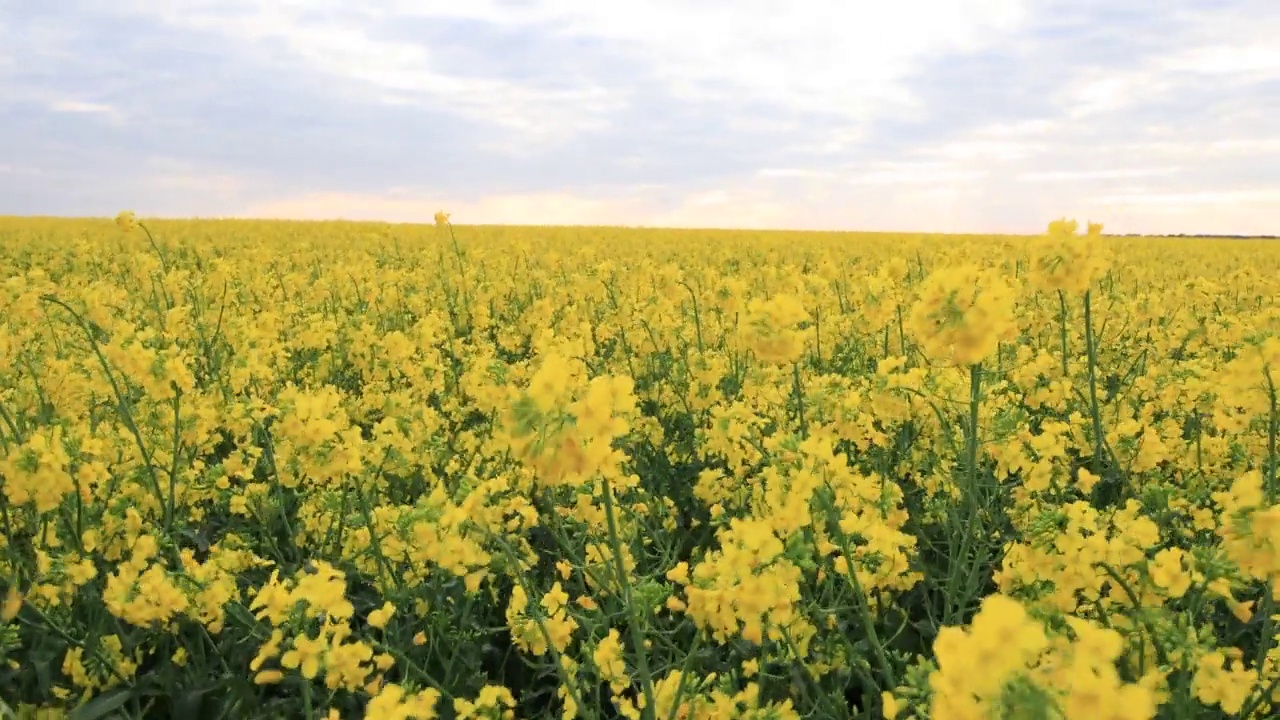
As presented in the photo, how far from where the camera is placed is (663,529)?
12.4 ft

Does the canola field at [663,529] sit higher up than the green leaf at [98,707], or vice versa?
the canola field at [663,529]

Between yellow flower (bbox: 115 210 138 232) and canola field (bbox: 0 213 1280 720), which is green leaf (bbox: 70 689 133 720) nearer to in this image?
canola field (bbox: 0 213 1280 720)

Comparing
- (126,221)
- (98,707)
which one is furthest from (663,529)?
(126,221)

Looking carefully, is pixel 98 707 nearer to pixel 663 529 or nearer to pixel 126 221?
pixel 663 529

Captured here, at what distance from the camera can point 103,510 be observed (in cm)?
366

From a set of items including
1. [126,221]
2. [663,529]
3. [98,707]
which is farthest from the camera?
[126,221]

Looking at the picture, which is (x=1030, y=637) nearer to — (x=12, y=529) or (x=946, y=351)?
(x=946, y=351)

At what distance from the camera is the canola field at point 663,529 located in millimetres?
1881

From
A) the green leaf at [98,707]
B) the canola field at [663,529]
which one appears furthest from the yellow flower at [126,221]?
the green leaf at [98,707]

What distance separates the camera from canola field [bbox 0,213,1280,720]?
1881 mm

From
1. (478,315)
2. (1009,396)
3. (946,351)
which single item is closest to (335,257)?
(478,315)

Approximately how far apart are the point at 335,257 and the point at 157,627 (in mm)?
15771

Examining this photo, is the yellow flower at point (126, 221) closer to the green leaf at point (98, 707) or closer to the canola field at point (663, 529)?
Result: the canola field at point (663, 529)

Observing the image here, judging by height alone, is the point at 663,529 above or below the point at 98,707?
above
